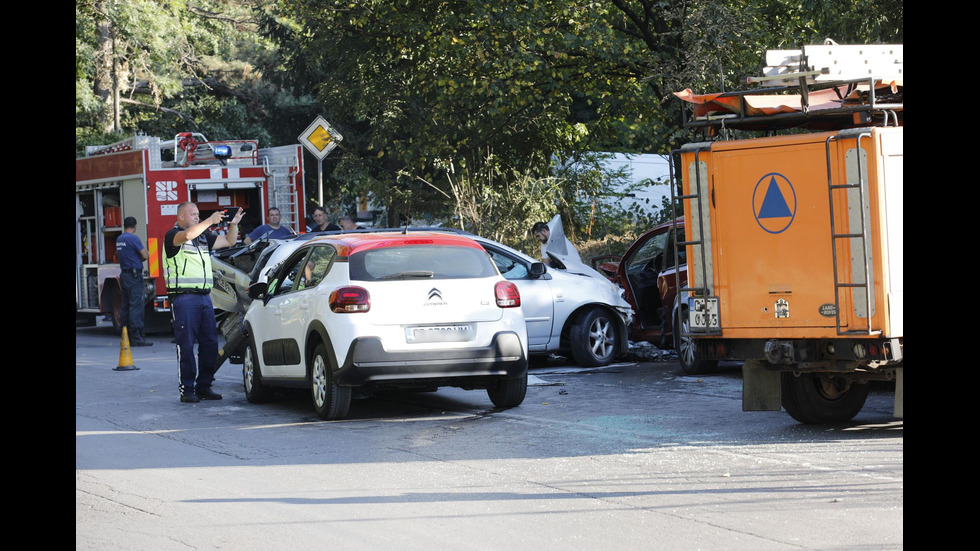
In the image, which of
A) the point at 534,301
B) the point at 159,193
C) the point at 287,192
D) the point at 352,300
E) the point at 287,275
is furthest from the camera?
the point at 287,192

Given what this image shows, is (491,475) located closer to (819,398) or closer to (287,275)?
(819,398)

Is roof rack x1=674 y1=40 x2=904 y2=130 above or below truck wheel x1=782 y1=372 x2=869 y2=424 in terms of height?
above

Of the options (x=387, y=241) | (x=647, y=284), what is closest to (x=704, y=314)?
(x=387, y=241)

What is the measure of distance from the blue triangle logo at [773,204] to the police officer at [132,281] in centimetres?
1264

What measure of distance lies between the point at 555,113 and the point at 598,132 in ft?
6.11

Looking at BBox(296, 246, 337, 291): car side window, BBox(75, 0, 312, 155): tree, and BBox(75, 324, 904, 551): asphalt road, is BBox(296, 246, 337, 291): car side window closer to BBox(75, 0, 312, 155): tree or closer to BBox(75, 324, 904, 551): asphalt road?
BBox(75, 324, 904, 551): asphalt road

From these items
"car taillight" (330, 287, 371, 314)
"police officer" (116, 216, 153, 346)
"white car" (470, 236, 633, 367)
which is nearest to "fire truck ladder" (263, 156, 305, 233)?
"police officer" (116, 216, 153, 346)

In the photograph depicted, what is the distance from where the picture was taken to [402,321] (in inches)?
397

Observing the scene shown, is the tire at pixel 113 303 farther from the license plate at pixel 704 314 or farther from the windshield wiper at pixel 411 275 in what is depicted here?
the license plate at pixel 704 314

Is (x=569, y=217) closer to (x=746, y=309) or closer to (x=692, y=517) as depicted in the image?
(x=746, y=309)

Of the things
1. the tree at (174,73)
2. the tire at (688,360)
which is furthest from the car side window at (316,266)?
the tree at (174,73)

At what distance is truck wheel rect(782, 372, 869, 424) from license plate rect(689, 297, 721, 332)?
745 mm

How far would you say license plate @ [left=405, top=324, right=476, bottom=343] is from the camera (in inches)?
398

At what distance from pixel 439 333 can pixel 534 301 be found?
3.99 meters
